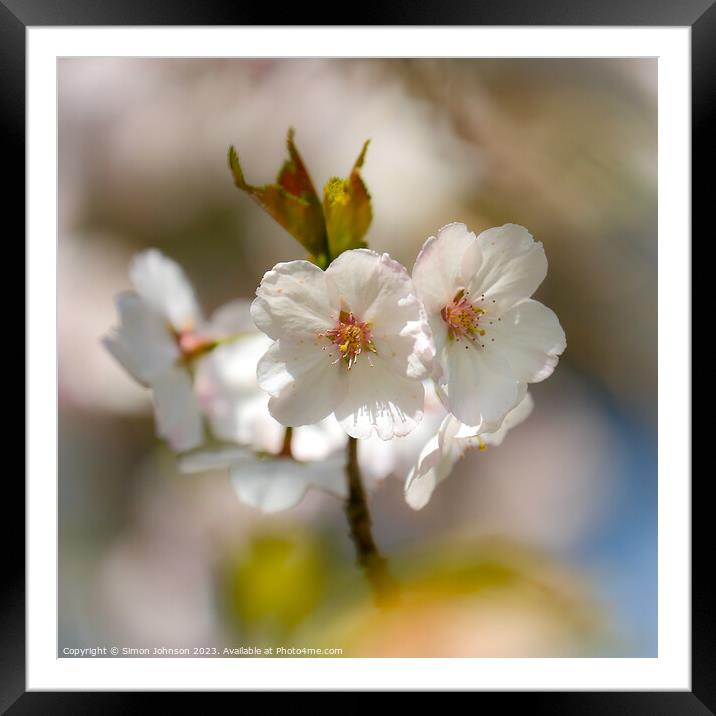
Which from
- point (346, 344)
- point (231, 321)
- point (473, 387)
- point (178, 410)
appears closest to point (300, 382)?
point (346, 344)

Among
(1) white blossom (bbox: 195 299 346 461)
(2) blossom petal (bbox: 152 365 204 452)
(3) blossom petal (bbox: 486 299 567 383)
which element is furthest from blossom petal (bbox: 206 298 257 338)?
(3) blossom petal (bbox: 486 299 567 383)

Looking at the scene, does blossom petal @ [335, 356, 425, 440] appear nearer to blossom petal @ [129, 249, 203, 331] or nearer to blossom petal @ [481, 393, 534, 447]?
blossom petal @ [481, 393, 534, 447]

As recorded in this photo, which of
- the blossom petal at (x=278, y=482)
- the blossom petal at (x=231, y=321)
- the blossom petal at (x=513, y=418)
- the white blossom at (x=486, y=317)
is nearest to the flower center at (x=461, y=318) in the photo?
the white blossom at (x=486, y=317)

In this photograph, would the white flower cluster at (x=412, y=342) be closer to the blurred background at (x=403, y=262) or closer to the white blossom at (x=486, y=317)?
the white blossom at (x=486, y=317)

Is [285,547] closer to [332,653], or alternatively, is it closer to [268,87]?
[332,653]

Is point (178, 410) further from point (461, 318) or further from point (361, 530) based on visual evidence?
point (461, 318)
